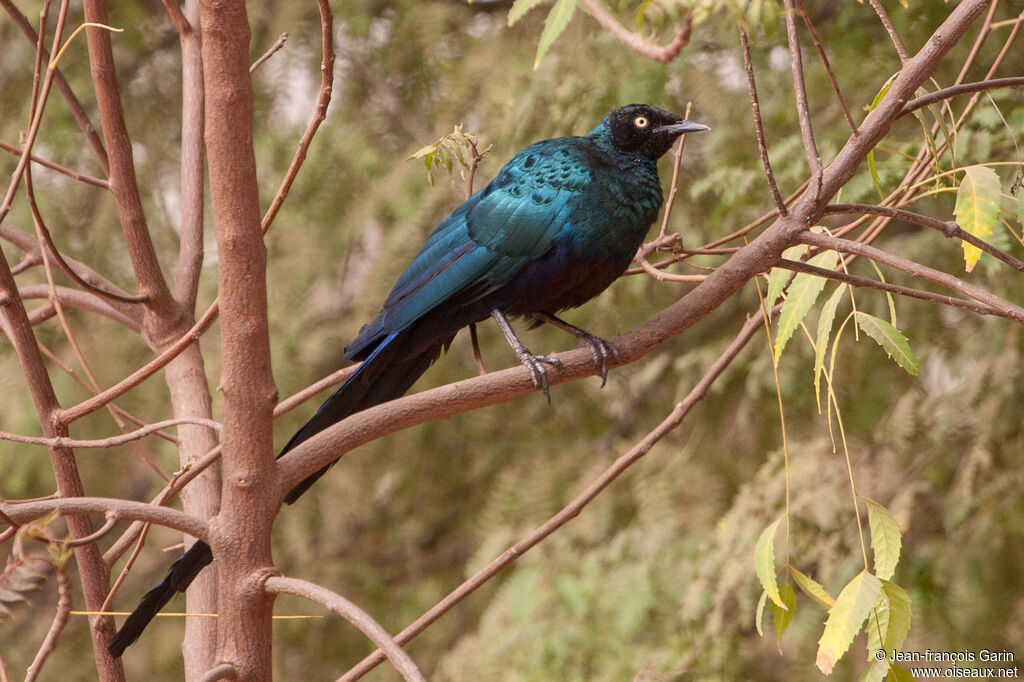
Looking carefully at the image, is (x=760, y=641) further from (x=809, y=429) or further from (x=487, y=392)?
(x=487, y=392)

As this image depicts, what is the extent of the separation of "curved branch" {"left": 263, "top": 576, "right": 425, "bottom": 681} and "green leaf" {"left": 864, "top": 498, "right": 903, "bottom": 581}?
2.48 ft

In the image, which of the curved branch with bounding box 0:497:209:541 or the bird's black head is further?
the bird's black head

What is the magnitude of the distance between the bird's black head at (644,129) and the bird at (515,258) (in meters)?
0.16

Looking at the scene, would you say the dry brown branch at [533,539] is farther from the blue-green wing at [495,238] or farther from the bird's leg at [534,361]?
the blue-green wing at [495,238]

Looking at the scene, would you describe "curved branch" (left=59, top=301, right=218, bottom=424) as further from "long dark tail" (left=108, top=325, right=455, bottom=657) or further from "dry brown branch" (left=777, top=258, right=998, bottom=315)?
"dry brown branch" (left=777, top=258, right=998, bottom=315)

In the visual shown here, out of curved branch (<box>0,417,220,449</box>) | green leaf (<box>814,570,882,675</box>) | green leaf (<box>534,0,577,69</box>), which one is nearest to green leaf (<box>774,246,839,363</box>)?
green leaf (<box>814,570,882,675</box>)

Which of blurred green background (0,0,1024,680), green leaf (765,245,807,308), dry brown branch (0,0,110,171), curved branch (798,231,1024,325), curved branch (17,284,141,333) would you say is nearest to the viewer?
curved branch (798,231,1024,325)

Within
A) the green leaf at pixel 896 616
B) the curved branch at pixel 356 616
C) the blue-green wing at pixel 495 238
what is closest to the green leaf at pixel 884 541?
the green leaf at pixel 896 616

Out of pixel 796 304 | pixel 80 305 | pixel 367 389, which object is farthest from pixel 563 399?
pixel 796 304

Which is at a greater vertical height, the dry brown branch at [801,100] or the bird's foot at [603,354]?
the dry brown branch at [801,100]

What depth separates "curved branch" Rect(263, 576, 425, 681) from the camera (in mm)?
1300

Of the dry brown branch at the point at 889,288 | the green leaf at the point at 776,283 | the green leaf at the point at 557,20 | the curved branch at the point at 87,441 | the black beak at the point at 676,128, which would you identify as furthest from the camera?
the black beak at the point at 676,128

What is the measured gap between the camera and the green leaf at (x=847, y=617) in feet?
4.98

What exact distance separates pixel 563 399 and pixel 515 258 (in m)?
1.98
